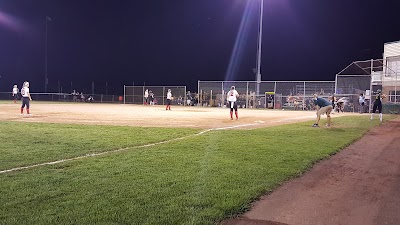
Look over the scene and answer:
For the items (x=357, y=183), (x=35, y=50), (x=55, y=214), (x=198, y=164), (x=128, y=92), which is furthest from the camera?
(x=35, y=50)

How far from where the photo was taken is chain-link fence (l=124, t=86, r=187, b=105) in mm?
44812

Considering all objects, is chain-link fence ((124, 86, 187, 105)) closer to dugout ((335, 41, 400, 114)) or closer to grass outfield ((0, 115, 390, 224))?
dugout ((335, 41, 400, 114))

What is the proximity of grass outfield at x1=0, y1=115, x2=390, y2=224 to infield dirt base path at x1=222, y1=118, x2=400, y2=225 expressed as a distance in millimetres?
268

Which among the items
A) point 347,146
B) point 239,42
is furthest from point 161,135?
point 239,42

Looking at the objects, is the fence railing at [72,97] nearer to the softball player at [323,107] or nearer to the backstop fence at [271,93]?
the backstop fence at [271,93]

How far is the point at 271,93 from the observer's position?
38.3 meters

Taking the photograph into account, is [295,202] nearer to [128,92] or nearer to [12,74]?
[128,92]

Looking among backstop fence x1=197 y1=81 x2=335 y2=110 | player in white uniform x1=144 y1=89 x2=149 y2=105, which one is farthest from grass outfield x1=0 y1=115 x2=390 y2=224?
player in white uniform x1=144 y1=89 x2=149 y2=105

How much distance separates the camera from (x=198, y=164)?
277 inches

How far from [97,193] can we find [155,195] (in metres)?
0.82

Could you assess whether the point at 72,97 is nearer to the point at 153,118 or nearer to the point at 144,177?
the point at 153,118

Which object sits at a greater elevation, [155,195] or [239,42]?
[239,42]

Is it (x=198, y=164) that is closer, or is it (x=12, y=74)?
(x=198, y=164)

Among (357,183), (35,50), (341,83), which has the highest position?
(35,50)
